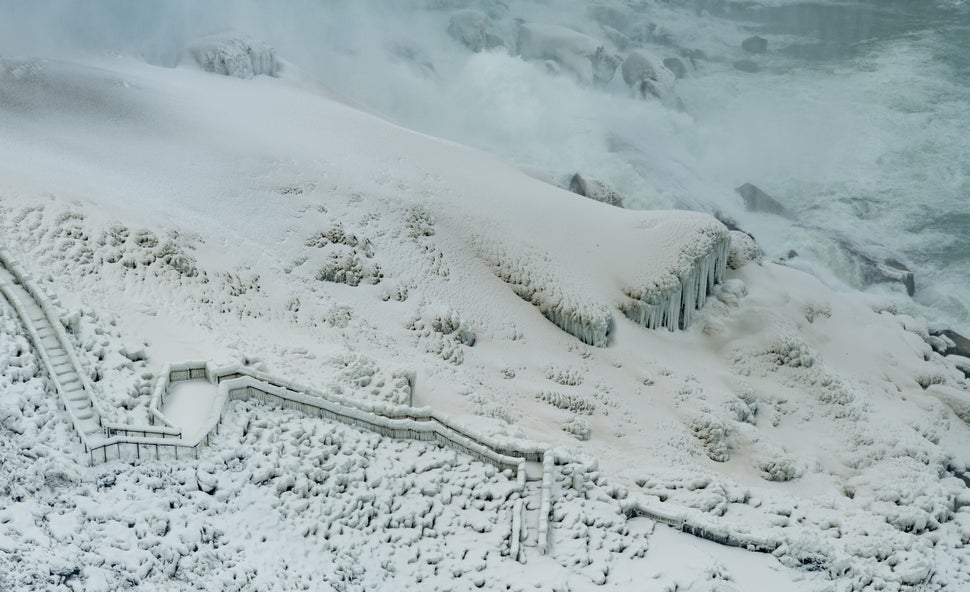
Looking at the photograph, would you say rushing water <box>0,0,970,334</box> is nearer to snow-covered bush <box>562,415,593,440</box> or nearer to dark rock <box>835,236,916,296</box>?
dark rock <box>835,236,916,296</box>

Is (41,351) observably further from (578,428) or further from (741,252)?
(741,252)

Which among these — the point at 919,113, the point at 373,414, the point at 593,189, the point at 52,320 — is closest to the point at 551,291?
the point at 593,189

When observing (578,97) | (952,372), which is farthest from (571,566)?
(578,97)

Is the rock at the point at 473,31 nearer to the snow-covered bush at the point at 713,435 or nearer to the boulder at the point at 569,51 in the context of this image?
the boulder at the point at 569,51

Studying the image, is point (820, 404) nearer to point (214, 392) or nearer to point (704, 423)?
point (704, 423)

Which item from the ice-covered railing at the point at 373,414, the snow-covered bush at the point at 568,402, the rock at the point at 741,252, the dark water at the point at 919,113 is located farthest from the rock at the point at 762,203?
the ice-covered railing at the point at 373,414

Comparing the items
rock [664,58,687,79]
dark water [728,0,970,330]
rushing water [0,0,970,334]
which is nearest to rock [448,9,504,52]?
rushing water [0,0,970,334]
